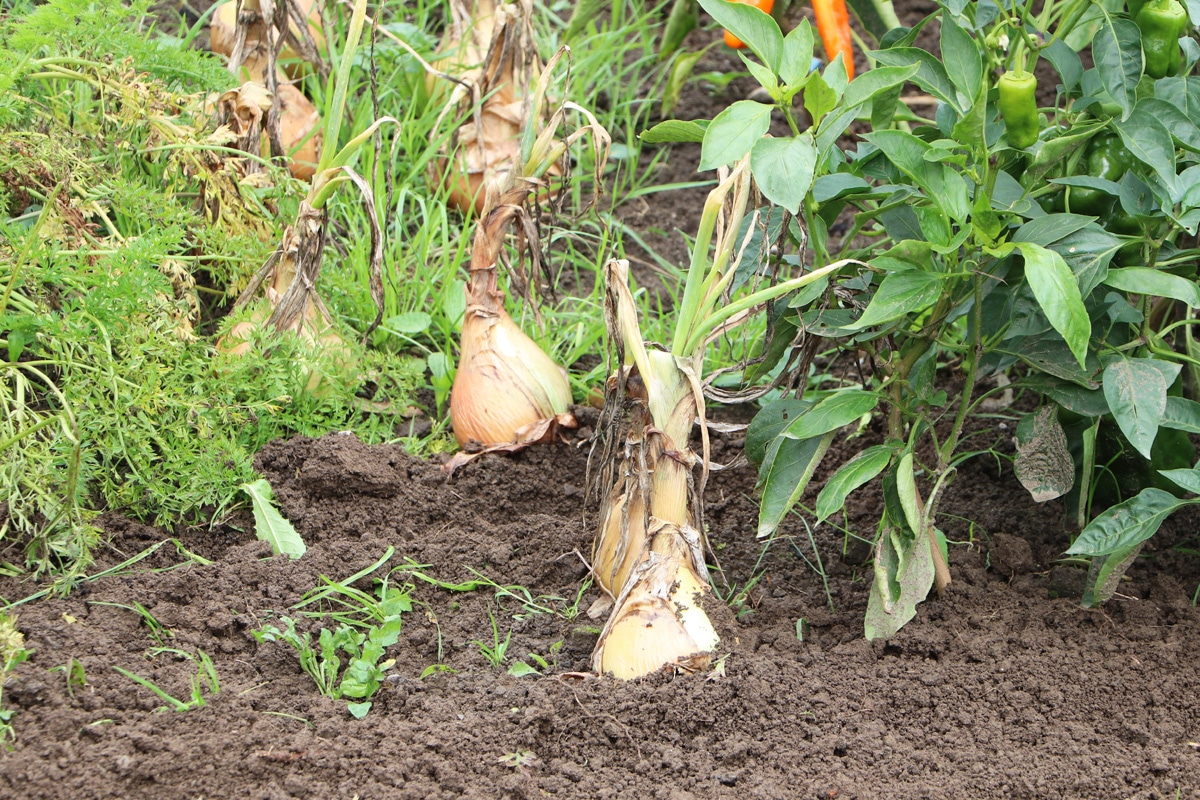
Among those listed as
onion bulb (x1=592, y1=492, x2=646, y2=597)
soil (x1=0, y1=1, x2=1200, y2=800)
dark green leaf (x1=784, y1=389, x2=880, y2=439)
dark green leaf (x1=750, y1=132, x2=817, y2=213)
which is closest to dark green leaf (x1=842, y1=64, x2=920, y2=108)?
dark green leaf (x1=750, y1=132, x2=817, y2=213)

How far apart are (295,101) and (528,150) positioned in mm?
1009

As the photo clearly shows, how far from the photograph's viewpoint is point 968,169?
1.60 metres

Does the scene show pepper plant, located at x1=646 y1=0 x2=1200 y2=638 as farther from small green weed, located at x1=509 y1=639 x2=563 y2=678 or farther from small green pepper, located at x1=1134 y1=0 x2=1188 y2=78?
small green weed, located at x1=509 y1=639 x2=563 y2=678

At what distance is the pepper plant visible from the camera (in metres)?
1.56

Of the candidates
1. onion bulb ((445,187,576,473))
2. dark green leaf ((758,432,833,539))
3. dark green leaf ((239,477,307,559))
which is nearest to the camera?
dark green leaf ((758,432,833,539))

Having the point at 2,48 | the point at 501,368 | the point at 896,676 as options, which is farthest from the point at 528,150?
the point at 896,676

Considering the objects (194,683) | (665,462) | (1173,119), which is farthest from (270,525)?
(1173,119)

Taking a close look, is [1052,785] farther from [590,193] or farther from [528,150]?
[590,193]

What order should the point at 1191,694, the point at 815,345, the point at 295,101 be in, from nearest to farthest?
1. the point at 1191,694
2. the point at 815,345
3. the point at 295,101

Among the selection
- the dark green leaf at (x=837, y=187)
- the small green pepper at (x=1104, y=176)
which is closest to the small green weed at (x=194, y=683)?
the dark green leaf at (x=837, y=187)

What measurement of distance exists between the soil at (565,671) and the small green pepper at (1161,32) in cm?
88

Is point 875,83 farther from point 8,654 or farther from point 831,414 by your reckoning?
point 8,654

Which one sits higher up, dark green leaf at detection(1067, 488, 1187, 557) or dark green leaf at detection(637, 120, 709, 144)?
dark green leaf at detection(637, 120, 709, 144)

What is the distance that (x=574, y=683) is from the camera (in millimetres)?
1675
